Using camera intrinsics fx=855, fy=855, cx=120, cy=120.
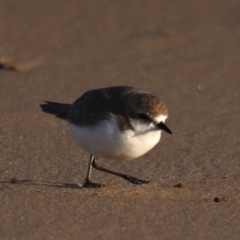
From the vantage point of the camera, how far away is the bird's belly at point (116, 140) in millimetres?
5715

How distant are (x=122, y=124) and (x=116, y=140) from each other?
12cm

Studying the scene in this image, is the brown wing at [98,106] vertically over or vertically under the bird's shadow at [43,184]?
over

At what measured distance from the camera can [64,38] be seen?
36.2 feet

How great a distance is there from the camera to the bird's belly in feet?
18.7

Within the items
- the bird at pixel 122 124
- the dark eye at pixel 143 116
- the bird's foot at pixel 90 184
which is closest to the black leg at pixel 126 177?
the bird's foot at pixel 90 184

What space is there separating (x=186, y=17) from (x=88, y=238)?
712 cm

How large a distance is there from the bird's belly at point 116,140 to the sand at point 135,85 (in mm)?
388

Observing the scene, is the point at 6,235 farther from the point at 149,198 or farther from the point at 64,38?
the point at 64,38

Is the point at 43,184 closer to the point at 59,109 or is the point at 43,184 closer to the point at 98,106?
the point at 59,109

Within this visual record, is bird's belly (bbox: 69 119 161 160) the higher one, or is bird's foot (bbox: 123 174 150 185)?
bird's belly (bbox: 69 119 161 160)

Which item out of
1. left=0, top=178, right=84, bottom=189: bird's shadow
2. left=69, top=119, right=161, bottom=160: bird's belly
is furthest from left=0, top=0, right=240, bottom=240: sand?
left=69, top=119, right=161, bottom=160: bird's belly

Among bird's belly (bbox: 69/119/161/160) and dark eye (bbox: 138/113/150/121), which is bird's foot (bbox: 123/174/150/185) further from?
dark eye (bbox: 138/113/150/121)

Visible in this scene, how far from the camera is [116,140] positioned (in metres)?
5.71

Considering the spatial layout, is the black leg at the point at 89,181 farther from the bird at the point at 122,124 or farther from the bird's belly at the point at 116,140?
the bird's belly at the point at 116,140
